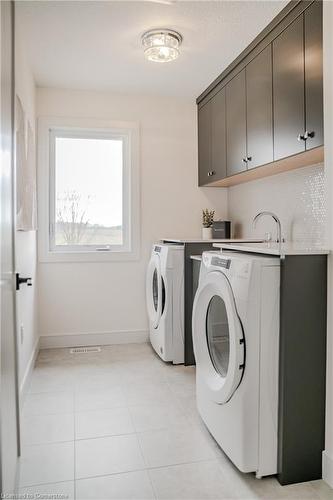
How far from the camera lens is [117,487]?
1.67m

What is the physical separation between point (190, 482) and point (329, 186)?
1441 mm

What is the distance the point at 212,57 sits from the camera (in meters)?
3.01

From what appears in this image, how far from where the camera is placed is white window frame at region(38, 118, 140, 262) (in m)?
3.65

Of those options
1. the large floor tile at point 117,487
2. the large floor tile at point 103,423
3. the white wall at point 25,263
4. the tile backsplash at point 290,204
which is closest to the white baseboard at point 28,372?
the white wall at point 25,263

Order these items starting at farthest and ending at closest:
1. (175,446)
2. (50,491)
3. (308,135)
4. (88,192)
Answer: (88,192)
(308,135)
(175,446)
(50,491)

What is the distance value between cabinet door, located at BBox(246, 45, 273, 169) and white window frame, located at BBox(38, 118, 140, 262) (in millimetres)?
1337

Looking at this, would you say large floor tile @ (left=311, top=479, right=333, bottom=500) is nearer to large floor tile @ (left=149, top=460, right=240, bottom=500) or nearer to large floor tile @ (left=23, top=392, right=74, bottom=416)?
large floor tile @ (left=149, top=460, right=240, bottom=500)

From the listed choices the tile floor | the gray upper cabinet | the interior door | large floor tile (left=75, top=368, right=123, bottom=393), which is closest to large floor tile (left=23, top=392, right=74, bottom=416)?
the tile floor

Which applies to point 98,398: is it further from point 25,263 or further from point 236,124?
point 236,124

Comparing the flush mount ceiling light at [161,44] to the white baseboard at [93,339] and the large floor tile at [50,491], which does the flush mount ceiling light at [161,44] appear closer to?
the white baseboard at [93,339]

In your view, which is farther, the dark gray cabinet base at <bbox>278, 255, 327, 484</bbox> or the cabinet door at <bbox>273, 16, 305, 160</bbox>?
the cabinet door at <bbox>273, 16, 305, 160</bbox>

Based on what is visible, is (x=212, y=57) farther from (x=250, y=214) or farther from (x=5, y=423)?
(x=5, y=423)

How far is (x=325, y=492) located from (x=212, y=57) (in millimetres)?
2884

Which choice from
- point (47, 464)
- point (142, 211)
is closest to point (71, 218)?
point (142, 211)
